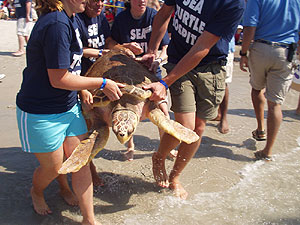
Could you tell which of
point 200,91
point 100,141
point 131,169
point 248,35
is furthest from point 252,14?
point 100,141

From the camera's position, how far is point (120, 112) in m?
1.89

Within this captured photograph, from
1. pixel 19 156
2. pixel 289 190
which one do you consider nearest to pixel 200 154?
pixel 289 190

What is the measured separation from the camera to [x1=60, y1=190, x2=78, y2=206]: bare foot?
218cm

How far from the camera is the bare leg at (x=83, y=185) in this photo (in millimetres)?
1801

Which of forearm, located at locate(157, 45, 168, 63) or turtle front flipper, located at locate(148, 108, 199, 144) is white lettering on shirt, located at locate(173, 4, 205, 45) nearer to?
forearm, located at locate(157, 45, 168, 63)

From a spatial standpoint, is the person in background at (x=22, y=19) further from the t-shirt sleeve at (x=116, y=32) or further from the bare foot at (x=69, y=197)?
the bare foot at (x=69, y=197)

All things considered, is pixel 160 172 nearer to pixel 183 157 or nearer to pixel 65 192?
pixel 183 157

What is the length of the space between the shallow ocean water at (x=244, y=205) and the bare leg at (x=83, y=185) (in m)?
0.34

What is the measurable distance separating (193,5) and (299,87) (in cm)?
306

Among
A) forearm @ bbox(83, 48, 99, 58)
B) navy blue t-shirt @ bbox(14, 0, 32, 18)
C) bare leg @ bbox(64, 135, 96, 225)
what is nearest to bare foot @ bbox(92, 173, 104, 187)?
bare leg @ bbox(64, 135, 96, 225)

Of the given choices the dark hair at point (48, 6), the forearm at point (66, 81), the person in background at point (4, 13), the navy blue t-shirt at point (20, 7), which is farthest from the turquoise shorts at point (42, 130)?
the person in background at point (4, 13)

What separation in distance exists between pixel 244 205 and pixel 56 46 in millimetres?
1864

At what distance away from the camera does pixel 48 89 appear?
168 cm

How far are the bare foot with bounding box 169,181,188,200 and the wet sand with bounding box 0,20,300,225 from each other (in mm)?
62
